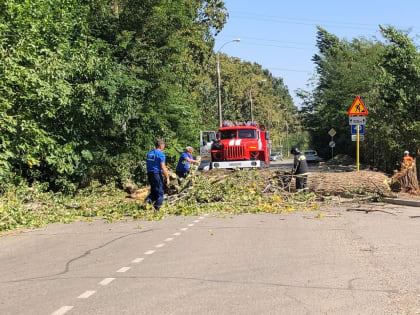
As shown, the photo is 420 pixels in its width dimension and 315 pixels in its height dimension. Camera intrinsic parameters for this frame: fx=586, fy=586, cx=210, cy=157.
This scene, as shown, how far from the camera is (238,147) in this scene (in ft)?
88.5

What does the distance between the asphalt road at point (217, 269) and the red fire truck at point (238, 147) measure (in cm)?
1309

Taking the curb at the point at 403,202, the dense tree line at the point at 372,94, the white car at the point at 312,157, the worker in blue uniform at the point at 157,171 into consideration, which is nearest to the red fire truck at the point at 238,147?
the dense tree line at the point at 372,94

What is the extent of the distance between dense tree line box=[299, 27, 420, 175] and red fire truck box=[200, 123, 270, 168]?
622 cm

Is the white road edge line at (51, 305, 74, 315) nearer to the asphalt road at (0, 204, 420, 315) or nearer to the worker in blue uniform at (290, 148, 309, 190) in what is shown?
the asphalt road at (0, 204, 420, 315)

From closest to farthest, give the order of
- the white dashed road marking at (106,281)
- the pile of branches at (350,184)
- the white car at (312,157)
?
1. the white dashed road marking at (106,281)
2. the pile of branches at (350,184)
3. the white car at (312,157)

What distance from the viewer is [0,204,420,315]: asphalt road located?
20.1 feet

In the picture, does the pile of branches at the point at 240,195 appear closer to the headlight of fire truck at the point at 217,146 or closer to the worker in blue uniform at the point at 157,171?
the worker in blue uniform at the point at 157,171

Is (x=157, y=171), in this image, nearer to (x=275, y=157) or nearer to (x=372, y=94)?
(x=372, y=94)

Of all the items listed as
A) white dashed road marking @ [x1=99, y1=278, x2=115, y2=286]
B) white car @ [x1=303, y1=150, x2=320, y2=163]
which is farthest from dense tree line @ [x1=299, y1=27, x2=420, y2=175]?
white dashed road marking @ [x1=99, y1=278, x2=115, y2=286]

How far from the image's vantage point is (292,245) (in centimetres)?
992

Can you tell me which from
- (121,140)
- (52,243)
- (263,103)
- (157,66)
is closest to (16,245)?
(52,243)

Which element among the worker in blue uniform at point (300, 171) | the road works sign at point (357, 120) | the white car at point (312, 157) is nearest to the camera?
the worker in blue uniform at point (300, 171)

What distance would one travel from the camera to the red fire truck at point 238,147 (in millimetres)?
26484

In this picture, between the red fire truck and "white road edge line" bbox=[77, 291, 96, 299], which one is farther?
the red fire truck
